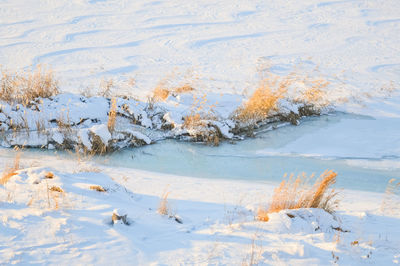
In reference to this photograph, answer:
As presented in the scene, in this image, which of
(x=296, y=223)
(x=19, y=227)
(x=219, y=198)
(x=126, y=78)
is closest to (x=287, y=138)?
(x=219, y=198)

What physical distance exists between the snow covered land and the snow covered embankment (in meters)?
0.03

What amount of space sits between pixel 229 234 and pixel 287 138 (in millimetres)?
3903

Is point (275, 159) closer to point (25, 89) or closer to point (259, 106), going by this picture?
point (259, 106)

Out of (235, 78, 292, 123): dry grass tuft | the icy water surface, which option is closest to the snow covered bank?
the icy water surface

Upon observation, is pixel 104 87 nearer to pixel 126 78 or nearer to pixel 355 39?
pixel 126 78

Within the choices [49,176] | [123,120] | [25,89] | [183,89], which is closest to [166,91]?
[183,89]

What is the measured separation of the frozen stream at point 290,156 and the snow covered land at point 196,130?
38 millimetres

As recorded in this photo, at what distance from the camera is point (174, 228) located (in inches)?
124

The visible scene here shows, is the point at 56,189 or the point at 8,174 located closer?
the point at 56,189

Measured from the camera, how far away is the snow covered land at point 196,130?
2.91m

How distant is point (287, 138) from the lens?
21.8 feet

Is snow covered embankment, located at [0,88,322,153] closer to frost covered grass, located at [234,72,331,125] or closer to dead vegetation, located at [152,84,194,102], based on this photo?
frost covered grass, located at [234,72,331,125]

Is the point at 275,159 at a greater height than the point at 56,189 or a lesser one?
lesser

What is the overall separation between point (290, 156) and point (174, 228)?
3.28 metres
